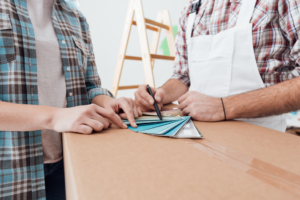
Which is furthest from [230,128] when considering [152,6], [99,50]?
[152,6]

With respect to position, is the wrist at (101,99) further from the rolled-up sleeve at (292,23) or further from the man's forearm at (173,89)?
the rolled-up sleeve at (292,23)

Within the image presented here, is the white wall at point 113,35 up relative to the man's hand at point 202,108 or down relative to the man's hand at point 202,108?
up

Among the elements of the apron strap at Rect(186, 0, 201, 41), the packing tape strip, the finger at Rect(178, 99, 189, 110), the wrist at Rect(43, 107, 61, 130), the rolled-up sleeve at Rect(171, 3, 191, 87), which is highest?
the apron strap at Rect(186, 0, 201, 41)

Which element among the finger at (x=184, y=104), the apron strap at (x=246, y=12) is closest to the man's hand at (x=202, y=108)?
the finger at (x=184, y=104)

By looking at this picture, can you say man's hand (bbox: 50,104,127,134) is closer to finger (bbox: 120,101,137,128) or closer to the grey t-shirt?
finger (bbox: 120,101,137,128)

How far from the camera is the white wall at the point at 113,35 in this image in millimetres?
2502

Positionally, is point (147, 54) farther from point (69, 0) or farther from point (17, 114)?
point (17, 114)

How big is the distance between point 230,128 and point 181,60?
73 centimetres

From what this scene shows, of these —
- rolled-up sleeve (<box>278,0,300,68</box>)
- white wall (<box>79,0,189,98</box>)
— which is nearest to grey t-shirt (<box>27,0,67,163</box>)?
rolled-up sleeve (<box>278,0,300,68</box>)

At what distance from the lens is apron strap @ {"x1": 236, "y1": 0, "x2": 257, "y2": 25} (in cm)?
81

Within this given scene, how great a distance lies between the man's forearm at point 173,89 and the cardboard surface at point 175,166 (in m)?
0.53

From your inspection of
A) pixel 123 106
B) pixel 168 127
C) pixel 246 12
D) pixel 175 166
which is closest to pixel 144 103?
pixel 123 106

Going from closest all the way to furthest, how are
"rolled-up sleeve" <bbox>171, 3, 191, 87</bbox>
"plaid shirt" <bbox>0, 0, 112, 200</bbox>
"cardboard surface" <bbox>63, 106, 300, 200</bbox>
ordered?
"cardboard surface" <bbox>63, 106, 300, 200</bbox> → "plaid shirt" <bbox>0, 0, 112, 200</bbox> → "rolled-up sleeve" <bbox>171, 3, 191, 87</bbox>

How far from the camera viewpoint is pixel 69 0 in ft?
3.22
